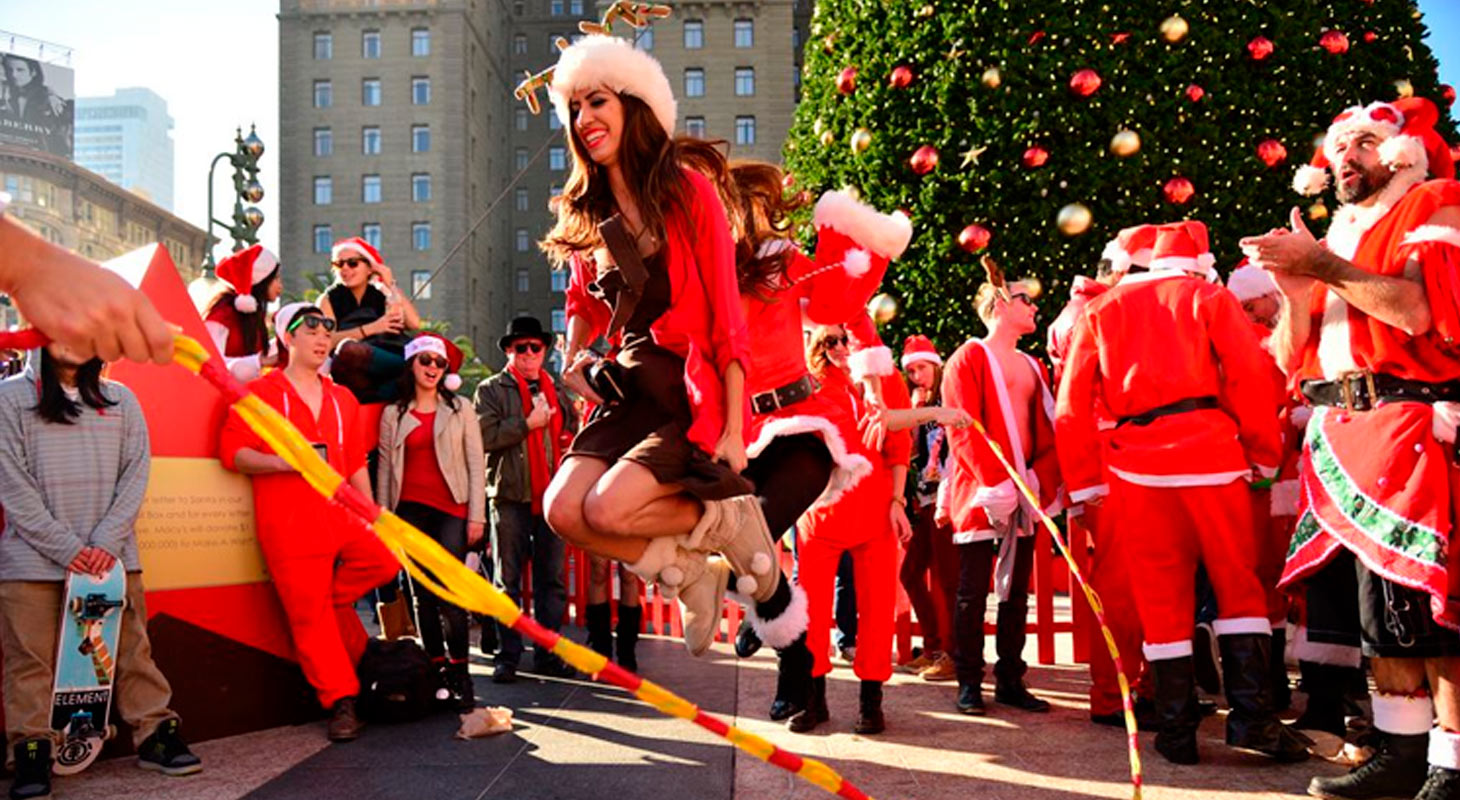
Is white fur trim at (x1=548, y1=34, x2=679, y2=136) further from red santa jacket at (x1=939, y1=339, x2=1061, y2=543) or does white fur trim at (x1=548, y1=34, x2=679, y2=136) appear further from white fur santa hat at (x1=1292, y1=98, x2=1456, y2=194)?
red santa jacket at (x1=939, y1=339, x2=1061, y2=543)

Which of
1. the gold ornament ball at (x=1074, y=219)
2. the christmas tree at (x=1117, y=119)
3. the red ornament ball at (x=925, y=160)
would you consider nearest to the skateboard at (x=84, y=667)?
the christmas tree at (x=1117, y=119)

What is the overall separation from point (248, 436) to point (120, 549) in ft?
2.83

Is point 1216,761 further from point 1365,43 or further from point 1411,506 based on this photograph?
point 1365,43

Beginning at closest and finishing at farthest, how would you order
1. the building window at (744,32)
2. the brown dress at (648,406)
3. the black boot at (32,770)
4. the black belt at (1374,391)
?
the brown dress at (648,406), the black belt at (1374,391), the black boot at (32,770), the building window at (744,32)

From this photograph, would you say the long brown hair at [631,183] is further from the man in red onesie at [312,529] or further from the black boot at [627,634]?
the black boot at [627,634]

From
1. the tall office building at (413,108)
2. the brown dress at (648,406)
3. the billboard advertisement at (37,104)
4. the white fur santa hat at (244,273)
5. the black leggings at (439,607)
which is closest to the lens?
the brown dress at (648,406)

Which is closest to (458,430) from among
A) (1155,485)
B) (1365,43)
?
(1155,485)

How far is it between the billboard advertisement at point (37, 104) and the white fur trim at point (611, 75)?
266 feet

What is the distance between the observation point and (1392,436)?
382cm

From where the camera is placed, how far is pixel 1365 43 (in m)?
9.41

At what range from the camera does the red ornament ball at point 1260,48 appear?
9328 millimetres

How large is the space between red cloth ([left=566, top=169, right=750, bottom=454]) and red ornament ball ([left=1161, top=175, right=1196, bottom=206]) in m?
6.98

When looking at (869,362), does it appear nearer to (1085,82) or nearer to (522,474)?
(522,474)

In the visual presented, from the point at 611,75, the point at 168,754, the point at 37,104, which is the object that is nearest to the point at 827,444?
the point at 611,75
